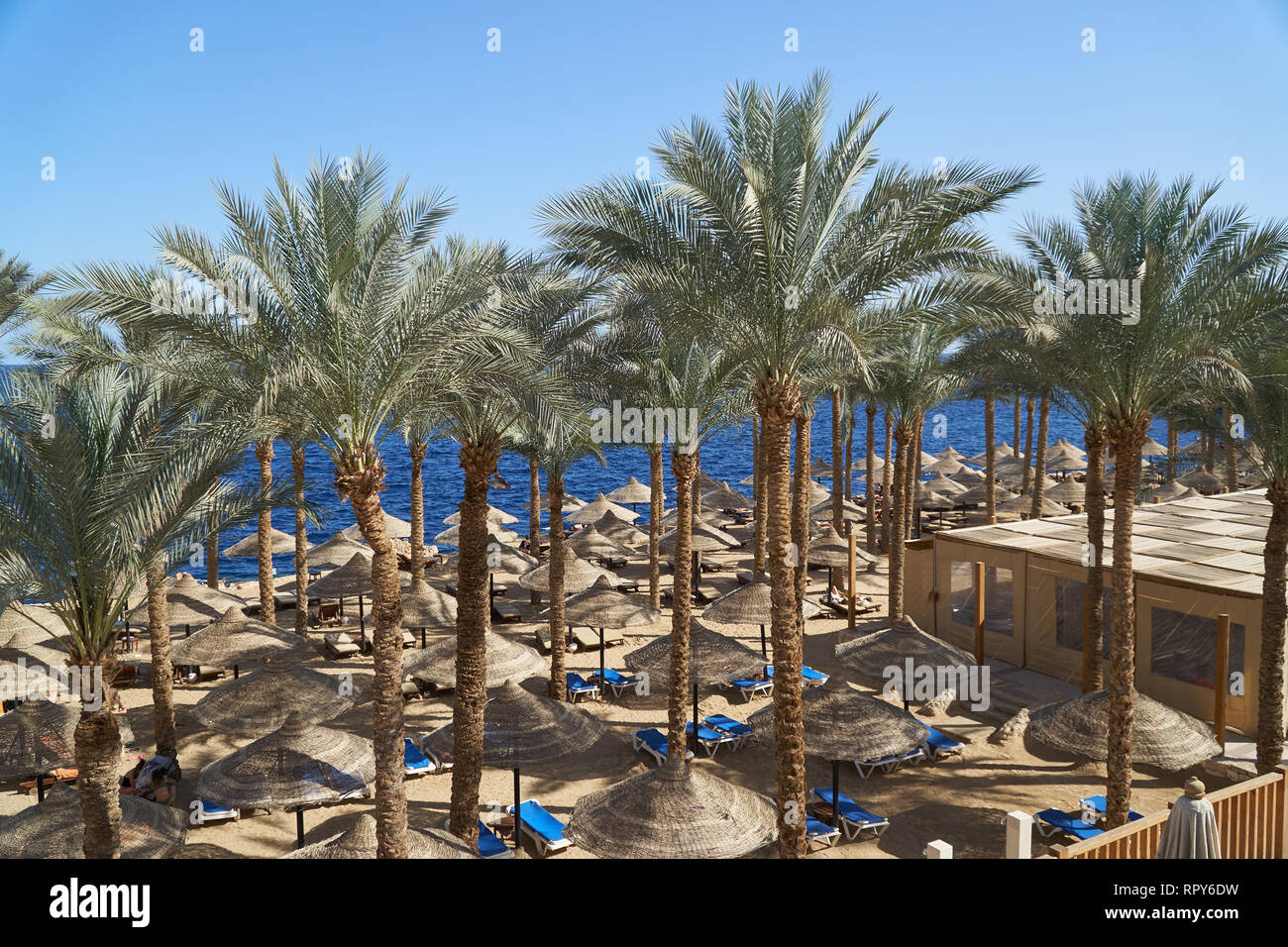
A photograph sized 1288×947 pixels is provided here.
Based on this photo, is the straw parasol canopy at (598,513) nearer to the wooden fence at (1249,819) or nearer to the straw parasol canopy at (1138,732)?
the straw parasol canopy at (1138,732)

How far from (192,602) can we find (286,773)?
12926 mm

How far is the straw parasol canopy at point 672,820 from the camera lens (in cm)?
1095

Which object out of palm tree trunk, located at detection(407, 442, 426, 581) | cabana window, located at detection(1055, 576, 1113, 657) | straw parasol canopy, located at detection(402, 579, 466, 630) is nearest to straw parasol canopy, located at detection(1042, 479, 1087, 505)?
cabana window, located at detection(1055, 576, 1113, 657)

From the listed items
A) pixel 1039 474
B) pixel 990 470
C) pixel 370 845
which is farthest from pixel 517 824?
pixel 1039 474

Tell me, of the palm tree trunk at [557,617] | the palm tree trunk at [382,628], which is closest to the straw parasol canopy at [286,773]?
the palm tree trunk at [382,628]

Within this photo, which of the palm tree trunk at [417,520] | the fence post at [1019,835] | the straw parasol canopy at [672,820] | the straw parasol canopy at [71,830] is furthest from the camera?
the palm tree trunk at [417,520]

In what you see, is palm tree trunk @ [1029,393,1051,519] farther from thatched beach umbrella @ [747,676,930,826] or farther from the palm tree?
the palm tree

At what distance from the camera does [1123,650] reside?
1352 centimetres

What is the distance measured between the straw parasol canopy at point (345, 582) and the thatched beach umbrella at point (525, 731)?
10541 millimetres

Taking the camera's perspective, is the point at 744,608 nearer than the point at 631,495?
Yes

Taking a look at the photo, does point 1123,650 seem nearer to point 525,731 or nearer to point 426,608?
point 525,731

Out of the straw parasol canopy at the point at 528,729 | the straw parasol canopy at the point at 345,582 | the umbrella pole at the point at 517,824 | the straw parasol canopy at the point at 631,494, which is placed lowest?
the umbrella pole at the point at 517,824

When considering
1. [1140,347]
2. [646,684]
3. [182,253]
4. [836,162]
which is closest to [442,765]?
[646,684]
